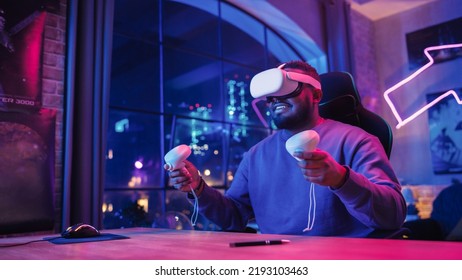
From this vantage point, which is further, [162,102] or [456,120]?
[456,120]

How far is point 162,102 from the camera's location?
3668mm

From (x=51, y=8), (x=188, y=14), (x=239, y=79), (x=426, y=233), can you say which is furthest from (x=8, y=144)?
(x=188, y=14)

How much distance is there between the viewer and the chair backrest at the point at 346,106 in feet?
5.60

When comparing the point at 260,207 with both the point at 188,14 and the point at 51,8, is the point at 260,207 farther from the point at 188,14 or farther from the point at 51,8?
the point at 188,14

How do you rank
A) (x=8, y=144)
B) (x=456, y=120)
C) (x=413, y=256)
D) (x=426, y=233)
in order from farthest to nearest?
(x=456, y=120) < (x=426, y=233) < (x=8, y=144) < (x=413, y=256)

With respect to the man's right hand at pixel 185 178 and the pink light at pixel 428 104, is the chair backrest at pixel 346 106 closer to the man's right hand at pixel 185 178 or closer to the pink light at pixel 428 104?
the man's right hand at pixel 185 178

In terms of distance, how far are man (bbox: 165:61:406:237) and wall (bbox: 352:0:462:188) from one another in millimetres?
3629

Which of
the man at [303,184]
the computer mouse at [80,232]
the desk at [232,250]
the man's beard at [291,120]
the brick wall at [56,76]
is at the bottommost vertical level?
the desk at [232,250]

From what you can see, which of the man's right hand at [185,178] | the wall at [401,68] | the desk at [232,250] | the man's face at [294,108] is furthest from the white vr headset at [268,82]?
the wall at [401,68]

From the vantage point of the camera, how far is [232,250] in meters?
0.91

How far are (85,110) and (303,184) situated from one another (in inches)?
62.7

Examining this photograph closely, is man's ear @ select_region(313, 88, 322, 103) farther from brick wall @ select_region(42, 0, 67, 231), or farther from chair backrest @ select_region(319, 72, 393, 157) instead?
brick wall @ select_region(42, 0, 67, 231)

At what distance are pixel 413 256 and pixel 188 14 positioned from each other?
12.9 meters

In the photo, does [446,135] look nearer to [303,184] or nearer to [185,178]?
[303,184]
